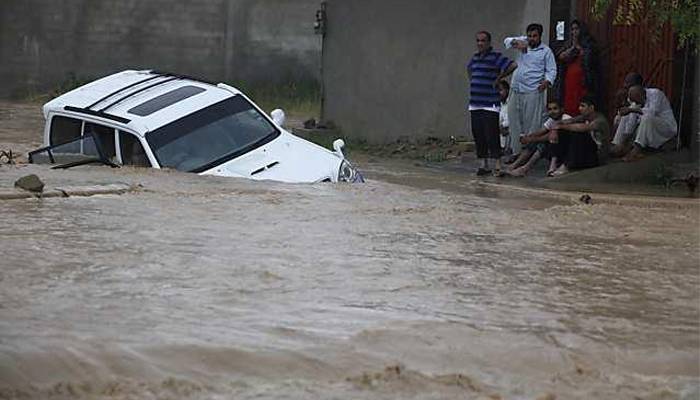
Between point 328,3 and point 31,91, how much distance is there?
10647 mm

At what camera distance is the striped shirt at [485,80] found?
13.3 metres

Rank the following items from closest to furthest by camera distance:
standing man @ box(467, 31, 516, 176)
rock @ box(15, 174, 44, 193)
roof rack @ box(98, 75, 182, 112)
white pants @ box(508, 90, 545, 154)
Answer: rock @ box(15, 174, 44, 193)
roof rack @ box(98, 75, 182, 112)
standing man @ box(467, 31, 516, 176)
white pants @ box(508, 90, 545, 154)

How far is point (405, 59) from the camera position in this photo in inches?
706

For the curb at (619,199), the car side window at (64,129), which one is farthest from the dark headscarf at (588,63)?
the car side window at (64,129)

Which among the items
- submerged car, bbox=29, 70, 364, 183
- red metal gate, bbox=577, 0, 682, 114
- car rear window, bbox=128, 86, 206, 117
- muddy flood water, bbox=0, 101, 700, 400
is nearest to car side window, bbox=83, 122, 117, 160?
submerged car, bbox=29, 70, 364, 183

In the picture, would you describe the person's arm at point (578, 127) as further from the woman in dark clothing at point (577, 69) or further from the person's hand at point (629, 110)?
the woman in dark clothing at point (577, 69)

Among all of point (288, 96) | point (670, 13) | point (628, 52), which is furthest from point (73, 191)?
point (288, 96)

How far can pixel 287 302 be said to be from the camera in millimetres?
5488

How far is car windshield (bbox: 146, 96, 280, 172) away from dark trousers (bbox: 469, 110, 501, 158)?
3214 millimetres

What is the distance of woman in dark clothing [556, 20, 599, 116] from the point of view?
1332 cm

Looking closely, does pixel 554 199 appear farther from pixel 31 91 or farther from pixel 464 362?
pixel 31 91

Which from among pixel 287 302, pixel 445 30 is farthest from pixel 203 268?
pixel 445 30

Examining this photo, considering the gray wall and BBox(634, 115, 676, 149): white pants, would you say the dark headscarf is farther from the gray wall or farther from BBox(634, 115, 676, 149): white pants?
the gray wall

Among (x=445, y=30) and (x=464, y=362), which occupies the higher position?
(x=445, y=30)
